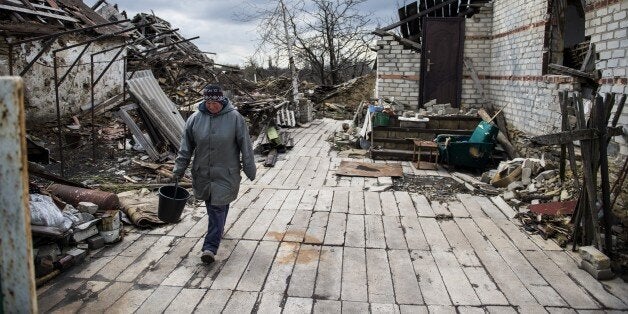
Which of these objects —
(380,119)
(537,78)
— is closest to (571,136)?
(537,78)

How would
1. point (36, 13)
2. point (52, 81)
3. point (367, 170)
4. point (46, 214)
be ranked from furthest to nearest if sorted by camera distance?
point (52, 81)
point (36, 13)
point (367, 170)
point (46, 214)

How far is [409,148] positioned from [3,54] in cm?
920

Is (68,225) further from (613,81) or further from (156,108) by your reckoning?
(613,81)

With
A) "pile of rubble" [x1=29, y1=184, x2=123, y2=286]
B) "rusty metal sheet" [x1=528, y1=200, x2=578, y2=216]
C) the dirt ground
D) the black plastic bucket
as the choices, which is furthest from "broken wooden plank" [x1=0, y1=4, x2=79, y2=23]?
"rusty metal sheet" [x1=528, y1=200, x2=578, y2=216]

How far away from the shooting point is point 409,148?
954 cm

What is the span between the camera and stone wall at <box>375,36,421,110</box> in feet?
39.5

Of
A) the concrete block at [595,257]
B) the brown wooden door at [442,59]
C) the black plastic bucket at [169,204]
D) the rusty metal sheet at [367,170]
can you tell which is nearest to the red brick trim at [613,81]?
the concrete block at [595,257]

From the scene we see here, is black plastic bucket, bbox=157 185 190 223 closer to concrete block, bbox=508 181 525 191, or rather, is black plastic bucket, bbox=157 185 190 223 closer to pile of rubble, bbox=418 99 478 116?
concrete block, bbox=508 181 525 191

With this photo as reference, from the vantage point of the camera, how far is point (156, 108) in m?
8.98

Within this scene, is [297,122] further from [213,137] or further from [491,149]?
[213,137]

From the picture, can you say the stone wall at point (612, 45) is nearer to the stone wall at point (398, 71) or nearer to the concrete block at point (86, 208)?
the stone wall at point (398, 71)

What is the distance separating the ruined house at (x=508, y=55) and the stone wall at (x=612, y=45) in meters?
0.01

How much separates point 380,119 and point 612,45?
16.1 feet

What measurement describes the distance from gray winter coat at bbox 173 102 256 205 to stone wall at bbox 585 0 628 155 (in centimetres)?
456
